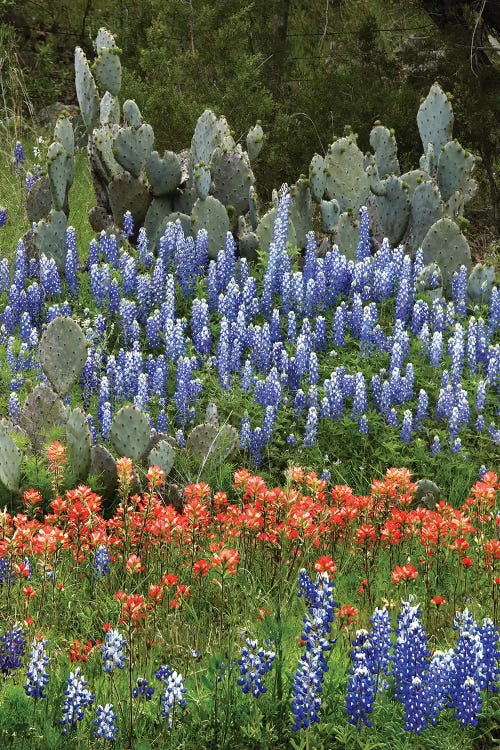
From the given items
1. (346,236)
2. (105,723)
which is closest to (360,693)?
(105,723)

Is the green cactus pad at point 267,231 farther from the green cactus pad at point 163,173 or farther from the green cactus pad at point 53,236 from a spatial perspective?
the green cactus pad at point 53,236

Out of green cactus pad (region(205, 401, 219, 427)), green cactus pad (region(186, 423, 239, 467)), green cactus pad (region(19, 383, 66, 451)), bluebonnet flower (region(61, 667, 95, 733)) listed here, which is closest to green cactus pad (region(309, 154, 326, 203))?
green cactus pad (region(205, 401, 219, 427))

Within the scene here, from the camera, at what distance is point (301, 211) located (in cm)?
761

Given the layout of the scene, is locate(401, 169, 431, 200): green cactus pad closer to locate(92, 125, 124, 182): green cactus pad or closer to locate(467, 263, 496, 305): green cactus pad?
locate(467, 263, 496, 305): green cactus pad

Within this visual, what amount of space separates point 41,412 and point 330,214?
3269mm

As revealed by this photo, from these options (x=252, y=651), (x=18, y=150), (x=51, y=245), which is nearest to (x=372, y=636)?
(x=252, y=651)

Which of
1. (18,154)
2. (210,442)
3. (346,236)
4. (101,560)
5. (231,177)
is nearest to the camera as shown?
(101,560)

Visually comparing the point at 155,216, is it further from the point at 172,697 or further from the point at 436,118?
the point at 172,697

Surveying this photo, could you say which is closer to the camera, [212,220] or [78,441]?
[78,441]

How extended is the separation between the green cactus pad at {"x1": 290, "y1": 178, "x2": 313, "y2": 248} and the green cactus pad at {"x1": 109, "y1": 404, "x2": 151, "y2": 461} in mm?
3010

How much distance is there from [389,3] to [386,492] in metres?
10.1

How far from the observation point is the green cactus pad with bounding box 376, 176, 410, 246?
7.45 m

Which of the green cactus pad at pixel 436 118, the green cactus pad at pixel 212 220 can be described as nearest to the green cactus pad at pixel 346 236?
the green cactus pad at pixel 212 220

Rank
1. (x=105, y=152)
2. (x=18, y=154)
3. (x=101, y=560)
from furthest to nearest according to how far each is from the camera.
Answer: (x=18, y=154) → (x=105, y=152) → (x=101, y=560)
